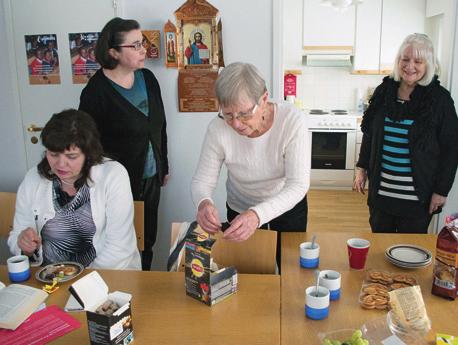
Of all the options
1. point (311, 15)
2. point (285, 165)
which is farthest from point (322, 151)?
point (285, 165)

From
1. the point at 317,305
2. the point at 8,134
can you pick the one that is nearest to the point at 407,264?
the point at 317,305

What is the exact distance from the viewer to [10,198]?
2066 millimetres

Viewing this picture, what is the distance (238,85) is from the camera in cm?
147

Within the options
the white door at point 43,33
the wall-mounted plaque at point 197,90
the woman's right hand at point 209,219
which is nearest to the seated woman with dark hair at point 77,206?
the woman's right hand at point 209,219

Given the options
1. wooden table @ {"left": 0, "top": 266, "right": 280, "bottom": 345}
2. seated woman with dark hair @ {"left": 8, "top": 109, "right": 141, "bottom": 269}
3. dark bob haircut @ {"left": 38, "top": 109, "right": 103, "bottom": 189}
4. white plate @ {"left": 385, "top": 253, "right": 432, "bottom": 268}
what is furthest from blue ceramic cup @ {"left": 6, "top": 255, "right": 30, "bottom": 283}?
white plate @ {"left": 385, "top": 253, "right": 432, "bottom": 268}

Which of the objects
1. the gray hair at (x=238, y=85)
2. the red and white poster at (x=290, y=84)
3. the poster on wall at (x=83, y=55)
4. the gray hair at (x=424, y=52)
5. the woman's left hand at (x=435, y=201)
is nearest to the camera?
the gray hair at (x=238, y=85)

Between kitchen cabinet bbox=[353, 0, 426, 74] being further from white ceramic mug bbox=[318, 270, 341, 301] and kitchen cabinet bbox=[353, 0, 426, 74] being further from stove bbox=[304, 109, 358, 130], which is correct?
white ceramic mug bbox=[318, 270, 341, 301]

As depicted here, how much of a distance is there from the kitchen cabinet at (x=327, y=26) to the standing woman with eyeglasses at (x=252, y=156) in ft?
11.8

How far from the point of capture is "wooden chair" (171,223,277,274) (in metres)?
1.67

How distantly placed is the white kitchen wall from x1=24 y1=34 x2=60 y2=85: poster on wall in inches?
130

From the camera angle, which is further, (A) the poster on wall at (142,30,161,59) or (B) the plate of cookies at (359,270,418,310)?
(A) the poster on wall at (142,30,161,59)

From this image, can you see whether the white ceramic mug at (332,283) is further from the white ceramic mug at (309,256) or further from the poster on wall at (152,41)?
the poster on wall at (152,41)

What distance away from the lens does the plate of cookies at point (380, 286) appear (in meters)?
1.31

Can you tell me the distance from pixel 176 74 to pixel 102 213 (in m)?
1.30
